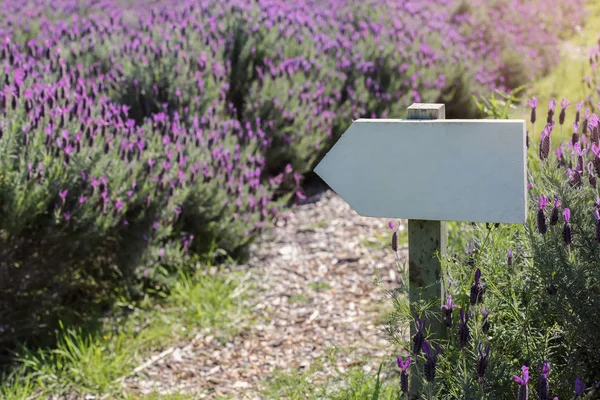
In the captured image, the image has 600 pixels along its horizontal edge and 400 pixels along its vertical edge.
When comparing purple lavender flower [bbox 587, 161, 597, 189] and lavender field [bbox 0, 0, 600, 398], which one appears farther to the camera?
lavender field [bbox 0, 0, 600, 398]

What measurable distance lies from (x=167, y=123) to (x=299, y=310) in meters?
1.41

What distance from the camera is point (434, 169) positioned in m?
2.03

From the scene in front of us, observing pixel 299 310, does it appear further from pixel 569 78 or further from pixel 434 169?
pixel 569 78

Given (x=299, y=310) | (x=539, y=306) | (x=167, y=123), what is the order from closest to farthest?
(x=539, y=306) → (x=299, y=310) → (x=167, y=123)

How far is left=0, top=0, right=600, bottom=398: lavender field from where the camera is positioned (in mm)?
3467

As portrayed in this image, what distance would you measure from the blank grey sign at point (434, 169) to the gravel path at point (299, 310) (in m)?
0.66

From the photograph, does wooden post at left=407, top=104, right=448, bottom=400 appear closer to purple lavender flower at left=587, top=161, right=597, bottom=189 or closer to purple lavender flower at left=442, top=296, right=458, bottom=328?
purple lavender flower at left=442, top=296, right=458, bottom=328

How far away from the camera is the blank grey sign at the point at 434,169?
1.95 metres

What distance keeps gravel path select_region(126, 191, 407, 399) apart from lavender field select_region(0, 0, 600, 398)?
179 millimetres

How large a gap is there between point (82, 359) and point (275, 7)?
429 cm

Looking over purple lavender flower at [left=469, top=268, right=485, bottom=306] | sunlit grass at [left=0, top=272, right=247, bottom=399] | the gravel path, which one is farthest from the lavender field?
purple lavender flower at [left=469, top=268, right=485, bottom=306]

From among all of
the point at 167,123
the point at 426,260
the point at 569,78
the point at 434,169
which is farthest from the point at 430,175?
the point at 569,78

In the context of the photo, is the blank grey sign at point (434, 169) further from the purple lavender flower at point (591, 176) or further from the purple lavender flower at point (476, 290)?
the purple lavender flower at point (591, 176)

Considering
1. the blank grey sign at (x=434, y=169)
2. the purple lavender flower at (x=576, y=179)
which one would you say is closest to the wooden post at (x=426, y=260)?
the blank grey sign at (x=434, y=169)
